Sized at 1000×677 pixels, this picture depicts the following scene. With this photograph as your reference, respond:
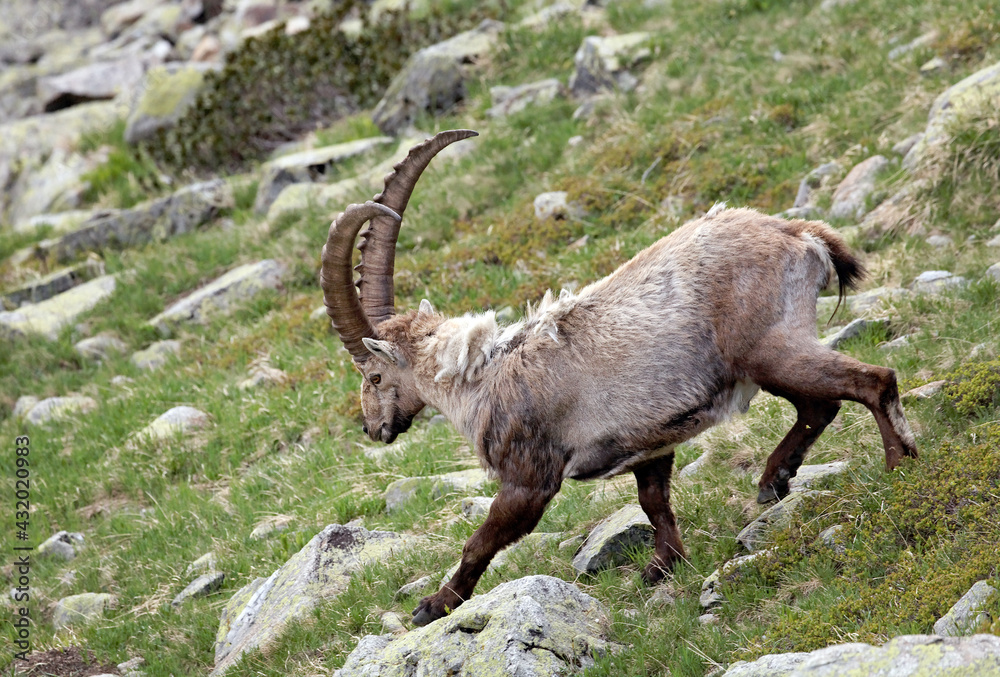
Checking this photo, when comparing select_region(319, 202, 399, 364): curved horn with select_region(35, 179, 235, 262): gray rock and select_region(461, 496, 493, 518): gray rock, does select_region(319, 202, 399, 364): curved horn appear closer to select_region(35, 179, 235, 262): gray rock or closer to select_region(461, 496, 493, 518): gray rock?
select_region(461, 496, 493, 518): gray rock

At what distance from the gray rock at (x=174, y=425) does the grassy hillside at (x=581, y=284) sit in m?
0.14

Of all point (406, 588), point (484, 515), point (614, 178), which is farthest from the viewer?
point (614, 178)

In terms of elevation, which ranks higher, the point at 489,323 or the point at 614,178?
the point at 489,323

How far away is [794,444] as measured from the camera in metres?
5.50

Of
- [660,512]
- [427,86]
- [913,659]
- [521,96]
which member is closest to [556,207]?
[521,96]

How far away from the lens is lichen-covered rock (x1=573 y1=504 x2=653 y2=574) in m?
5.80

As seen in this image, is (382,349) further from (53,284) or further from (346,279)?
(53,284)

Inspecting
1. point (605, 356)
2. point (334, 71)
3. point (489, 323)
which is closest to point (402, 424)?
point (489, 323)

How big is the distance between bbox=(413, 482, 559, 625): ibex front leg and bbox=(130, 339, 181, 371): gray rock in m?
7.43

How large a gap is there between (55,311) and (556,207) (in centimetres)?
742

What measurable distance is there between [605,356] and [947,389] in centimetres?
202

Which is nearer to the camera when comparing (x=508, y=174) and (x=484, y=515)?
(x=484, y=515)

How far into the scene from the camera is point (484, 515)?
675 centimetres

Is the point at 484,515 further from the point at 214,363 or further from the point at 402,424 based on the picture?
the point at 214,363
